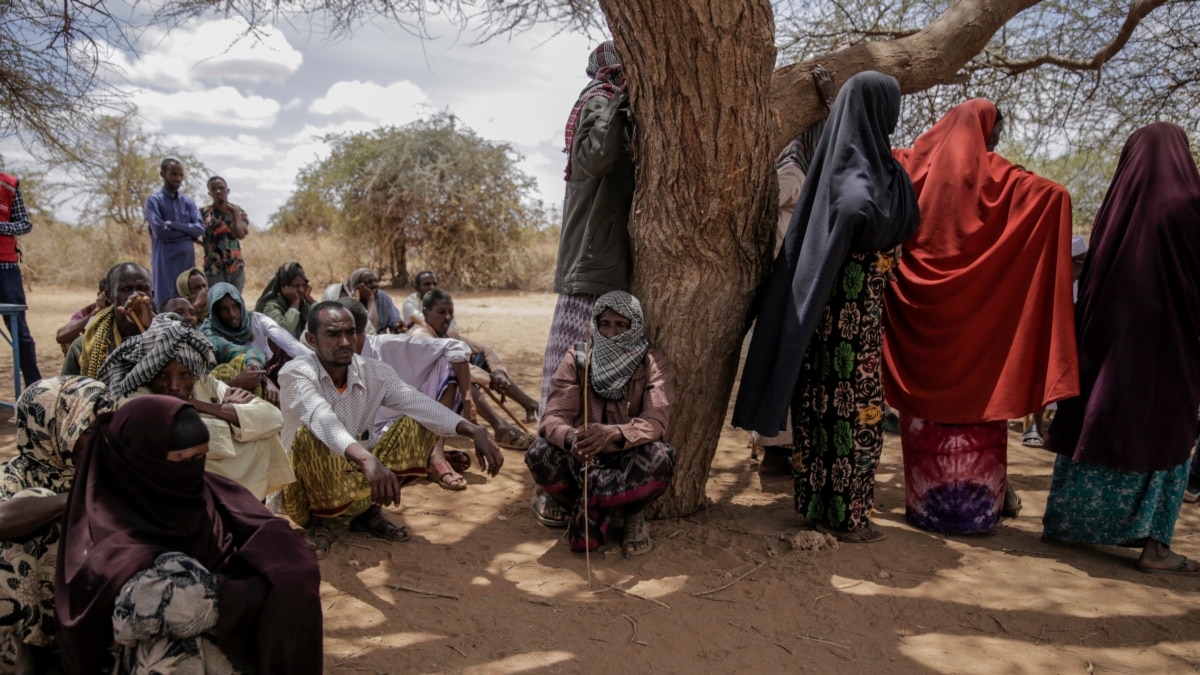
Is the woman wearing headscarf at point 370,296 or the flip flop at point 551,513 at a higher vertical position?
the woman wearing headscarf at point 370,296

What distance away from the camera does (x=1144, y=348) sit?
3.56m

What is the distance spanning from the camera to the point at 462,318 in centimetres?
1350

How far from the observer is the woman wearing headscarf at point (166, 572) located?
7.23 ft

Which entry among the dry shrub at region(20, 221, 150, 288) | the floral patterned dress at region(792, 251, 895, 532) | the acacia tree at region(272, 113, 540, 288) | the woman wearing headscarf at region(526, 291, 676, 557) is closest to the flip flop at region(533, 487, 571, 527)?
the woman wearing headscarf at region(526, 291, 676, 557)

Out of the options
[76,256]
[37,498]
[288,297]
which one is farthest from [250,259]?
[37,498]

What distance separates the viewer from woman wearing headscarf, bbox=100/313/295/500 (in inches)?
122

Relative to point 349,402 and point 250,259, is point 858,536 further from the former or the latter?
point 250,259

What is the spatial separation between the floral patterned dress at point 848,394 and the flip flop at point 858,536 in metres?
0.02

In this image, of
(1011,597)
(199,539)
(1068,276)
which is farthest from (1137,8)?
(199,539)

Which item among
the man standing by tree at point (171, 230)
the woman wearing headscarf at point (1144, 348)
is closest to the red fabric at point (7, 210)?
the man standing by tree at point (171, 230)

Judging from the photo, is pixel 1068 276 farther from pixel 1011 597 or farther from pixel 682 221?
pixel 682 221

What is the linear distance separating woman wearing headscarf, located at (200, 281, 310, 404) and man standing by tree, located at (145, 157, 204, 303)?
3.23 m

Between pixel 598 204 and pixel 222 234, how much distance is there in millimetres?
5737

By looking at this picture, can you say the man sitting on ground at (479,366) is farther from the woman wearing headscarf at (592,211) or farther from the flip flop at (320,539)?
the flip flop at (320,539)
